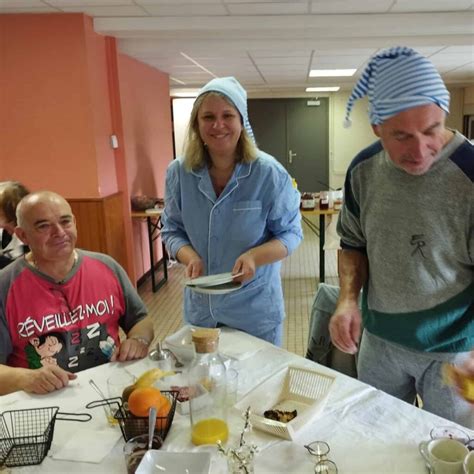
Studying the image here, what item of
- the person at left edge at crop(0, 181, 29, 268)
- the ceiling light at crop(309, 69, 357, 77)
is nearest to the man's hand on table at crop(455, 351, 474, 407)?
the person at left edge at crop(0, 181, 29, 268)

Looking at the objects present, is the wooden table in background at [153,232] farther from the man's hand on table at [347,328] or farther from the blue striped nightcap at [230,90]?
the man's hand on table at [347,328]

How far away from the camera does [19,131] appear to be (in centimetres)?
356

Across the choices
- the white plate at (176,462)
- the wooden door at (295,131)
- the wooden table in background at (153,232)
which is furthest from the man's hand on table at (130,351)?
the wooden door at (295,131)

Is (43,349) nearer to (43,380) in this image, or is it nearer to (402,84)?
(43,380)

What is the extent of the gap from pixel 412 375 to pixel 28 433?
101 centimetres

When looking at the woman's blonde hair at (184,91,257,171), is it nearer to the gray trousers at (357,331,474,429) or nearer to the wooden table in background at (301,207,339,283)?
the gray trousers at (357,331,474,429)

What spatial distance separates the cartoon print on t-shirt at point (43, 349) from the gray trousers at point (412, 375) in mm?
979

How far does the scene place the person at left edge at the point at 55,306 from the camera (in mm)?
1498

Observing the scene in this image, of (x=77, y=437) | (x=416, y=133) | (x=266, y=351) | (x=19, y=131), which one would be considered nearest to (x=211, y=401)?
(x=77, y=437)

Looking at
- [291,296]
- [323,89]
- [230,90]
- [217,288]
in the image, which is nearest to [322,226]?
[291,296]

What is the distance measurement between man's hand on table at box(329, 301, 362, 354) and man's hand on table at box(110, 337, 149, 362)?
2.04ft

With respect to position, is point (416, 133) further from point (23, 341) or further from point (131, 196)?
point (131, 196)

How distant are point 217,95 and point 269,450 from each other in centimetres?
109

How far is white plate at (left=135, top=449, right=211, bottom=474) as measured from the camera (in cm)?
93
